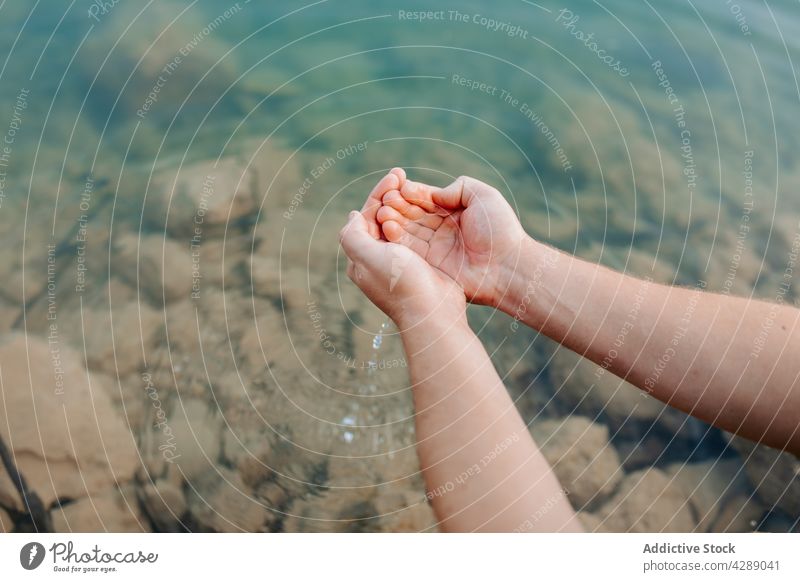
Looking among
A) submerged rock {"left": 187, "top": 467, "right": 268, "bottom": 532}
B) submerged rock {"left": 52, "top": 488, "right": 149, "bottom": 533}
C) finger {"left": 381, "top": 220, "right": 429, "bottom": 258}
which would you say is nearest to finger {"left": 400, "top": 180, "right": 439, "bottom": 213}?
finger {"left": 381, "top": 220, "right": 429, "bottom": 258}

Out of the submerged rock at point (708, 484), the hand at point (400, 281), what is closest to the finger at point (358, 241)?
the hand at point (400, 281)

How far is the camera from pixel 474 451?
5.62ft

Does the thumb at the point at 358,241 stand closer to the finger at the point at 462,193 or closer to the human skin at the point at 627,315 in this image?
the human skin at the point at 627,315

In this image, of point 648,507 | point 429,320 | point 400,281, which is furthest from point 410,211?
point 648,507

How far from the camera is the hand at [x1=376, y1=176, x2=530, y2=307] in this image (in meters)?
2.21

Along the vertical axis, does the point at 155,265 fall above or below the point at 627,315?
below

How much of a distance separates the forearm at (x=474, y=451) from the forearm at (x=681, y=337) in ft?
1.34

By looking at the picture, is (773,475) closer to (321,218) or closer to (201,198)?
(321,218)

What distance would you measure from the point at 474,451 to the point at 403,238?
849 mm

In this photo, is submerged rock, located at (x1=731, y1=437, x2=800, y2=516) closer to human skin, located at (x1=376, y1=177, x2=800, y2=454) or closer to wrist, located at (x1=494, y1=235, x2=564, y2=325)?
human skin, located at (x1=376, y1=177, x2=800, y2=454)

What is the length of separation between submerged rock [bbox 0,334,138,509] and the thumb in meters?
1.07

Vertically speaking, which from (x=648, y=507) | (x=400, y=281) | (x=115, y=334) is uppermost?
(x=400, y=281)

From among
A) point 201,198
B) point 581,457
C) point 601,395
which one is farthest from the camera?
point 201,198

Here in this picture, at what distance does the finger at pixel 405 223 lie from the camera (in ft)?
7.38
